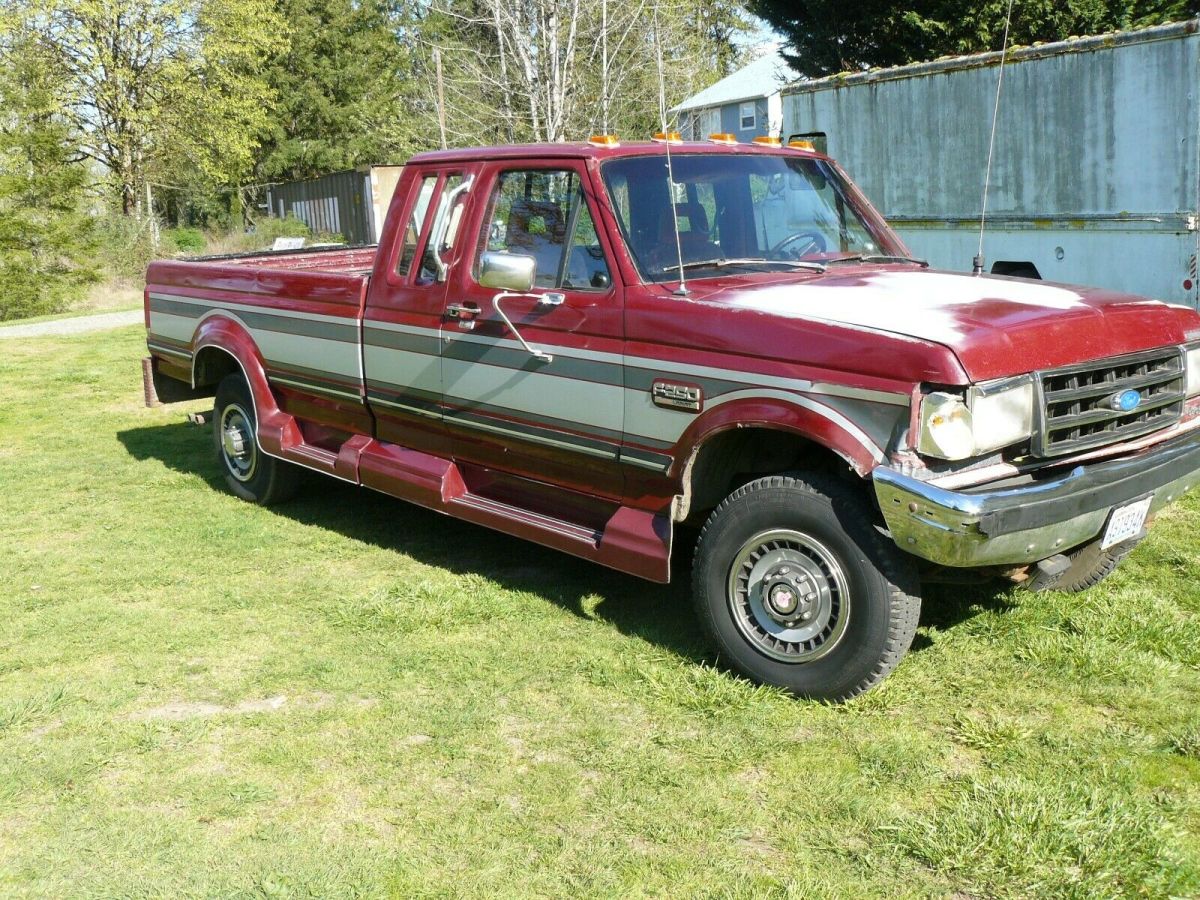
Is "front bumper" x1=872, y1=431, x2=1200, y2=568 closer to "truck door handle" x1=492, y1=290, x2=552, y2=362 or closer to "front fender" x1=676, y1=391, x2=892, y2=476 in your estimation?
"front fender" x1=676, y1=391, x2=892, y2=476

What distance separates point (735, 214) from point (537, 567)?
211cm

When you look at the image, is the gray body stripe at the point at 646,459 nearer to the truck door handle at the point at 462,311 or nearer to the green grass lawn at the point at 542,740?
the green grass lawn at the point at 542,740

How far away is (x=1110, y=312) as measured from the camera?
15.0ft

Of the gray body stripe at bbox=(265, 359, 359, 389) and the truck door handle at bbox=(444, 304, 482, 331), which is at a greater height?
the truck door handle at bbox=(444, 304, 482, 331)

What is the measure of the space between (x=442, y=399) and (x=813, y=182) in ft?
6.79

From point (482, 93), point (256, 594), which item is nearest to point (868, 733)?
point (256, 594)

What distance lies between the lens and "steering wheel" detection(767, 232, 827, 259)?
17.6 ft

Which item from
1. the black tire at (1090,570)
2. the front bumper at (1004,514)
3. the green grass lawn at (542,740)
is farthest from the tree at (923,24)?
the front bumper at (1004,514)

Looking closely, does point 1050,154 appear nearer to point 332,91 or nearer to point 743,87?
point 743,87

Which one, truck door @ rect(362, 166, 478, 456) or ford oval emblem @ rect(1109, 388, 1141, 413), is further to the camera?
truck door @ rect(362, 166, 478, 456)

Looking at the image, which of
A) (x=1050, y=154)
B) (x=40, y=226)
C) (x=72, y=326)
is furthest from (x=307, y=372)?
(x=40, y=226)

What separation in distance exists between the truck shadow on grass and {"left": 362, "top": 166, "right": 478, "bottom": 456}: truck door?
72 centimetres

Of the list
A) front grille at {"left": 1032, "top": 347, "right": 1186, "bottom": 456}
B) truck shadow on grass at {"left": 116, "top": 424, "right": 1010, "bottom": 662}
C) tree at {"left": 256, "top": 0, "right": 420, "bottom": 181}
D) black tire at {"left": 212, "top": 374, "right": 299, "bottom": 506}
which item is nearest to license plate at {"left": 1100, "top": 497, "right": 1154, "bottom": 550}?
front grille at {"left": 1032, "top": 347, "right": 1186, "bottom": 456}

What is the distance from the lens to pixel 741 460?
4824 mm
